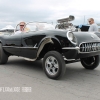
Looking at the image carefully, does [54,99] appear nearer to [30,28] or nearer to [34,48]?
[34,48]

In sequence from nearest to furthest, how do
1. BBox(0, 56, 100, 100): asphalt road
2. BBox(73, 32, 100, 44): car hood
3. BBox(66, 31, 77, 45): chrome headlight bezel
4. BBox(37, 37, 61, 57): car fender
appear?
BBox(0, 56, 100, 100): asphalt road
BBox(66, 31, 77, 45): chrome headlight bezel
BBox(73, 32, 100, 44): car hood
BBox(37, 37, 61, 57): car fender

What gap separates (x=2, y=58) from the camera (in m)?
5.96

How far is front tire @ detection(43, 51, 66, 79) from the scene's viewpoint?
3.86 m

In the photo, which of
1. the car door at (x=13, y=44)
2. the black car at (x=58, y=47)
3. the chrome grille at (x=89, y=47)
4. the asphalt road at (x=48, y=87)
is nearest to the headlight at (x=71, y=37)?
the black car at (x=58, y=47)

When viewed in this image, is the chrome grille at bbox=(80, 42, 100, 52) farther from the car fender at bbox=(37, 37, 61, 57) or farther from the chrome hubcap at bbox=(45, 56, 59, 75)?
the chrome hubcap at bbox=(45, 56, 59, 75)

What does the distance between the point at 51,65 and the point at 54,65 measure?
3.4 inches

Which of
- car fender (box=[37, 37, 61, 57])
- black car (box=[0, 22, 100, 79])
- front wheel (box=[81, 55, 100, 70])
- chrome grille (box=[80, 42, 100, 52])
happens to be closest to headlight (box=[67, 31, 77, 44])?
black car (box=[0, 22, 100, 79])

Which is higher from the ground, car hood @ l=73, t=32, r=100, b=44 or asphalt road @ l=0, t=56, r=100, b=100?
car hood @ l=73, t=32, r=100, b=44

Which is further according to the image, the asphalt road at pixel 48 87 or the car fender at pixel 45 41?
the car fender at pixel 45 41

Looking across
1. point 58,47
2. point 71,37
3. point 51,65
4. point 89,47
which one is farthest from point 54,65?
point 89,47

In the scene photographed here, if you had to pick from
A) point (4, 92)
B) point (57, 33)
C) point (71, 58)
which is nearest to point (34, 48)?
point (57, 33)

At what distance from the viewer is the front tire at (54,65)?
3859 mm

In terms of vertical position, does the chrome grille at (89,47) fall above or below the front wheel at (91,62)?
above

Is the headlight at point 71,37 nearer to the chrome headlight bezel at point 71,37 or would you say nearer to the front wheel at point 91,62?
the chrome headlight bezel at point 71,37
